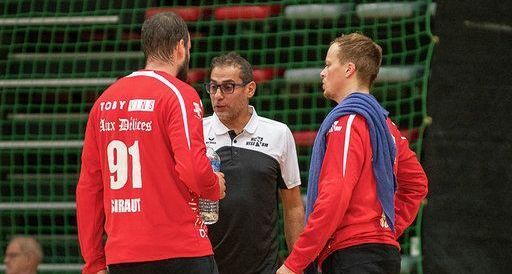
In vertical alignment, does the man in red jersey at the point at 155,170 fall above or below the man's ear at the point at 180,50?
below

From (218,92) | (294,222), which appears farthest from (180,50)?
(294,222)

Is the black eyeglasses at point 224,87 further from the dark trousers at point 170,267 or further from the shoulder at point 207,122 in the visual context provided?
the dark trousers at point 170,267

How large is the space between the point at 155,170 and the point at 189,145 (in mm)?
177

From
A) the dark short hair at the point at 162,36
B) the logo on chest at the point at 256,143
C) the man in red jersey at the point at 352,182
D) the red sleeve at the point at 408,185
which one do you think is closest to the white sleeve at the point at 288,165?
the logo on chest at the point at 256,143

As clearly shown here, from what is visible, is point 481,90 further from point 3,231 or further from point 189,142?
point 3,231

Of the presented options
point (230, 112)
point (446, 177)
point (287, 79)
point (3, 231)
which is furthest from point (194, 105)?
point (3, 231)

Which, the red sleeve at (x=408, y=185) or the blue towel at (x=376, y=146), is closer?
the blue towel at (x=376, y=146)

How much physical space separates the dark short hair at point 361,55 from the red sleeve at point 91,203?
3.67 ft

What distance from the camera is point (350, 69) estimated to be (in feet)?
14.6

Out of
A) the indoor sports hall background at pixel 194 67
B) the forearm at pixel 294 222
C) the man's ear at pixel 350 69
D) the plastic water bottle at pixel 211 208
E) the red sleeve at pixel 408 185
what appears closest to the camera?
the man's ear at pixel 350 69

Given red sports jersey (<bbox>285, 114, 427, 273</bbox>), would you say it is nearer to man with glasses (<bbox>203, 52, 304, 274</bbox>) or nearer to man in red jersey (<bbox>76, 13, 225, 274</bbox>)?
man in red jersey (<bbox>76, 13, 225, 274</bbox>)

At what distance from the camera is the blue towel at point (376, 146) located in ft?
14.1

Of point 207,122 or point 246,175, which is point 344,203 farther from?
point 207,122

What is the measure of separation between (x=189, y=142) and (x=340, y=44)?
3.16 feet
